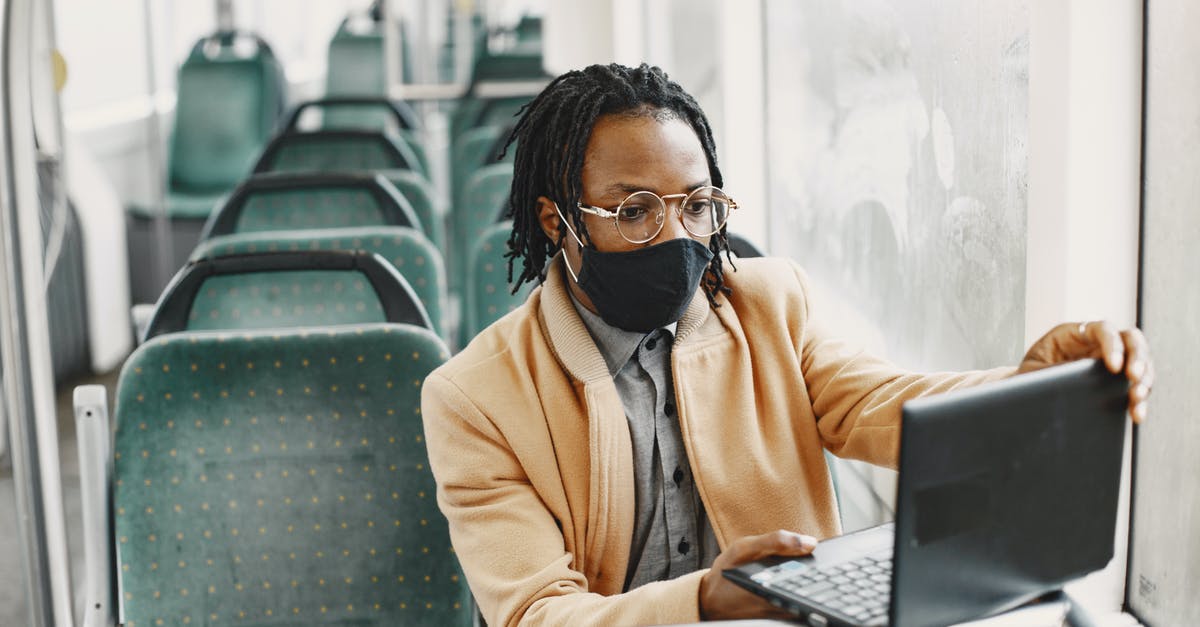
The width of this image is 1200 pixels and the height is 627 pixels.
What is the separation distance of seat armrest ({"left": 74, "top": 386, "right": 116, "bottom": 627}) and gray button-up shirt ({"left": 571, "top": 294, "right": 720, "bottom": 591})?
645 mm

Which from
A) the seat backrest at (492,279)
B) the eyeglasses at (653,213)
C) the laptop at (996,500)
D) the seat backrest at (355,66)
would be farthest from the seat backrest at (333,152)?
the seat backrest at (355,66)

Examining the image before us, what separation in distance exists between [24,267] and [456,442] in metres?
0.57

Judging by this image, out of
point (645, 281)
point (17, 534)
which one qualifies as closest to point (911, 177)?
point (645, 281)

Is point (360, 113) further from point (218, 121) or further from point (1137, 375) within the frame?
point (1137, 375)

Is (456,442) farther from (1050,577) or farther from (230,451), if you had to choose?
(1050,577)

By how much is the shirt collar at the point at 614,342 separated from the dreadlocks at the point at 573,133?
98 millimetres

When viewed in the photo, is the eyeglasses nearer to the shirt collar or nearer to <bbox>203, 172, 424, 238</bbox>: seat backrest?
the shirt collar

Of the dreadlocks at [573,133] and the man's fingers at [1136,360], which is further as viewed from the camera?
the dreadlocks at [573,133]

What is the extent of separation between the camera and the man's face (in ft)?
4.03

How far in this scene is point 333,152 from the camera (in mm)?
3633

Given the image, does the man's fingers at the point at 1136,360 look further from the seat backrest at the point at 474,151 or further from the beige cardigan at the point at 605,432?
the seat backrest at the point at 474,151

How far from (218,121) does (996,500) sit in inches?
Result: 240

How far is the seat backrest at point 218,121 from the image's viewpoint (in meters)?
6.38

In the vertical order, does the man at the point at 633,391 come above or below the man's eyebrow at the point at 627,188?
below
